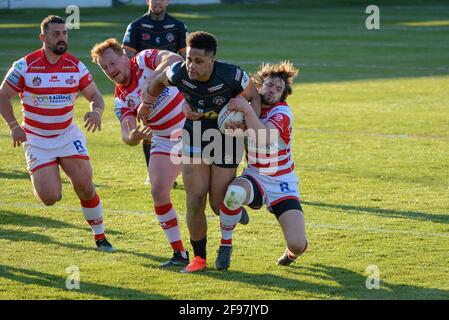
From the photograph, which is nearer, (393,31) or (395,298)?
(395,298)

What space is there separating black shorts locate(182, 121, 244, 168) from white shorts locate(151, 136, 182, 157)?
658 millimetres

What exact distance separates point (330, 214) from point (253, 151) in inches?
87.6

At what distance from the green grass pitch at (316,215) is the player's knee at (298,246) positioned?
0.63ft

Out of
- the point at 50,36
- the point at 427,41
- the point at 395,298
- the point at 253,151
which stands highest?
the point at 427,41

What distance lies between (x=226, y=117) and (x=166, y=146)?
1.22 m

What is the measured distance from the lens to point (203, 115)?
331 inches

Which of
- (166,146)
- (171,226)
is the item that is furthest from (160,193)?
(166,146)

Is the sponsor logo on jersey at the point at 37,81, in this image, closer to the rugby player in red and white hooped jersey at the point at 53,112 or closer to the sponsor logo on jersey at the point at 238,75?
the rugby player in red and white hooped jersey at the point at 53,112

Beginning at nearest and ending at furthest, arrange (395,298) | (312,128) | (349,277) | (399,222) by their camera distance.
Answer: (395,298) → (349,277) → (399,222) → (312,128)

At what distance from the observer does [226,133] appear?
27.3ft

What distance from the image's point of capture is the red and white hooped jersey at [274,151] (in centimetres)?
853

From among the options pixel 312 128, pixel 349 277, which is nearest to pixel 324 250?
pixel 349 277

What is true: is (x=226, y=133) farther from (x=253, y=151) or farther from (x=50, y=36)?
(x=50, y=36)

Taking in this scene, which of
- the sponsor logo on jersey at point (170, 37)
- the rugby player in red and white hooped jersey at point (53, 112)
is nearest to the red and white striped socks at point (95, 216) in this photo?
the rugby player in red and white hooped jersey at point (53, 112)
